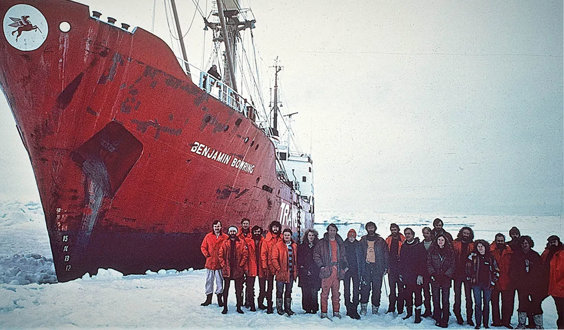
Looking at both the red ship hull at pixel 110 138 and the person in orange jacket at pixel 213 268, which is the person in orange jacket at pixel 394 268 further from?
the red ship hull at pixel 110 138

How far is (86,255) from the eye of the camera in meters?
4.51

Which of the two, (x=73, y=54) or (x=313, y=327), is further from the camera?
(x=73, y=54)

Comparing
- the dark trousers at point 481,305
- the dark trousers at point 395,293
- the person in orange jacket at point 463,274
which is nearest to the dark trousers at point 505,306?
the dark trousers at point 481,305

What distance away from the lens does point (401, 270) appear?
3.69 meters

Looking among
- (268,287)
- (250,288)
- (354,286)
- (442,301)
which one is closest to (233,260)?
(250,288)

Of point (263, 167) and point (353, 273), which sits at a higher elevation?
point (263, 167)

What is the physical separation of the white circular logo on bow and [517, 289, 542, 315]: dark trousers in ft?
18.5

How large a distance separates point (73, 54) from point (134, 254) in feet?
8.53

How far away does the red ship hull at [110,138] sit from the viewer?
4.08m

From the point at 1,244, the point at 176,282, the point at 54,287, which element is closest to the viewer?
the point at 54,287

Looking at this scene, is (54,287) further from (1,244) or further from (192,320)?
(1,244)

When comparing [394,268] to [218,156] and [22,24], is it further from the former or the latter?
[22,24]

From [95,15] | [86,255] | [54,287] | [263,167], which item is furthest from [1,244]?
[263,167]

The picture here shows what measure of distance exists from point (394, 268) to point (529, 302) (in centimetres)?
125
